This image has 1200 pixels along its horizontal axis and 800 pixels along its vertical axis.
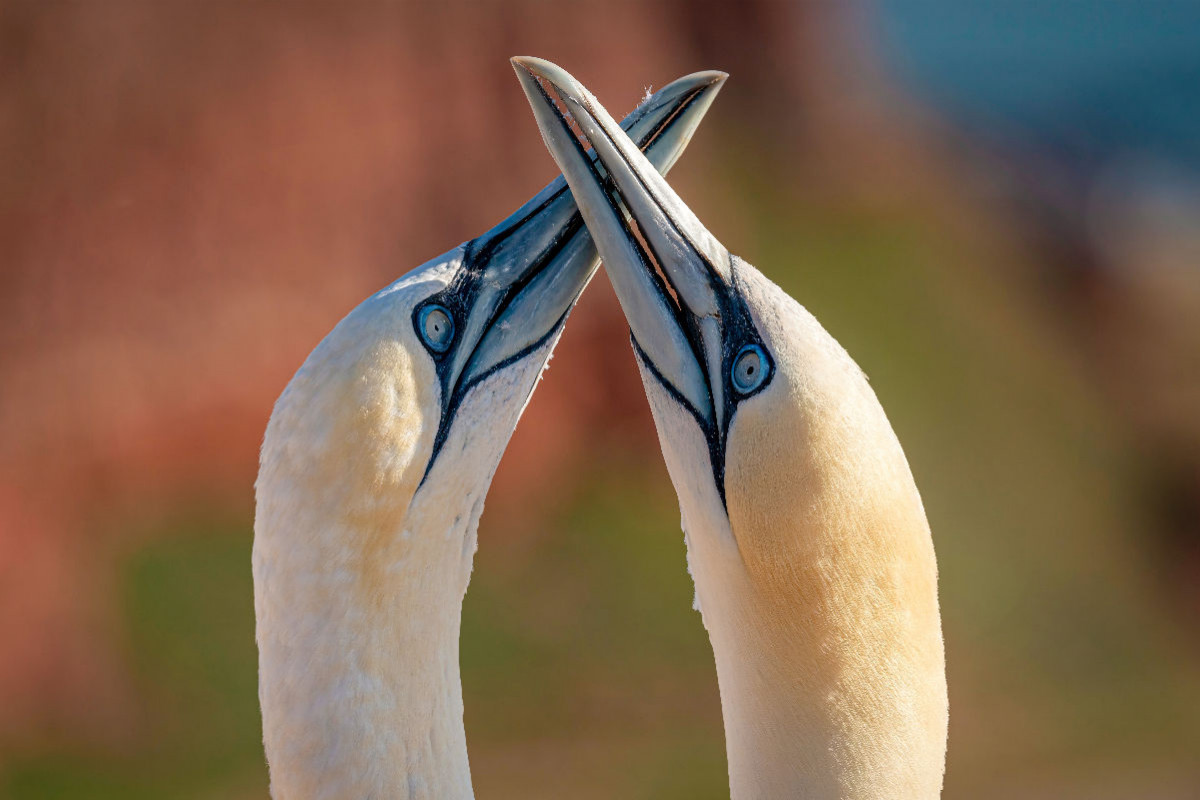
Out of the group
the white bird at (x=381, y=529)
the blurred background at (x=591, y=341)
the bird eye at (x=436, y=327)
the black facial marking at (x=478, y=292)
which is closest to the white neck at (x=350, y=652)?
the white bird at (x=381, y=529)

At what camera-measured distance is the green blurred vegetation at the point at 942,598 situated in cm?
683

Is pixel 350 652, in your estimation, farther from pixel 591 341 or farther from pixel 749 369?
pixel 591 341

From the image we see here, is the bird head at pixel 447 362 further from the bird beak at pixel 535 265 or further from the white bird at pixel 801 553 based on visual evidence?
the white bird at pixel 801 553

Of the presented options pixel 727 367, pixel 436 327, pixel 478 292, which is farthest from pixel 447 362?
pixel 727 367

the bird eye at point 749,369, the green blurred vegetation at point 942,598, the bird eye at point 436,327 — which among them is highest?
the bird eye at point 436,327

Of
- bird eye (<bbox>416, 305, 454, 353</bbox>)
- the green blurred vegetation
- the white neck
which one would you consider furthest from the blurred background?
bird eye (<bbox>416, 305, 454, 353</bbox>)

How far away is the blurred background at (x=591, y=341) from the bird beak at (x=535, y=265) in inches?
203

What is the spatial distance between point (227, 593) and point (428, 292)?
5613mm

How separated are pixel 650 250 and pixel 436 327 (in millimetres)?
510

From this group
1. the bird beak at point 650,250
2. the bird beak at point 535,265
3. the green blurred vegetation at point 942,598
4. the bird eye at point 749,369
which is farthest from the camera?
the green blurred vegetation at point 942,598

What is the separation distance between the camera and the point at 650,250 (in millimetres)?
2270

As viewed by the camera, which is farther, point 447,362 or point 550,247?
point 550,247

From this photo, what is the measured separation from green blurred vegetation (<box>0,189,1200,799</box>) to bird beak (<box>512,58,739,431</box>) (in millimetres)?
5297

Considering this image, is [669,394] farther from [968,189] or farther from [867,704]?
[968,189]
